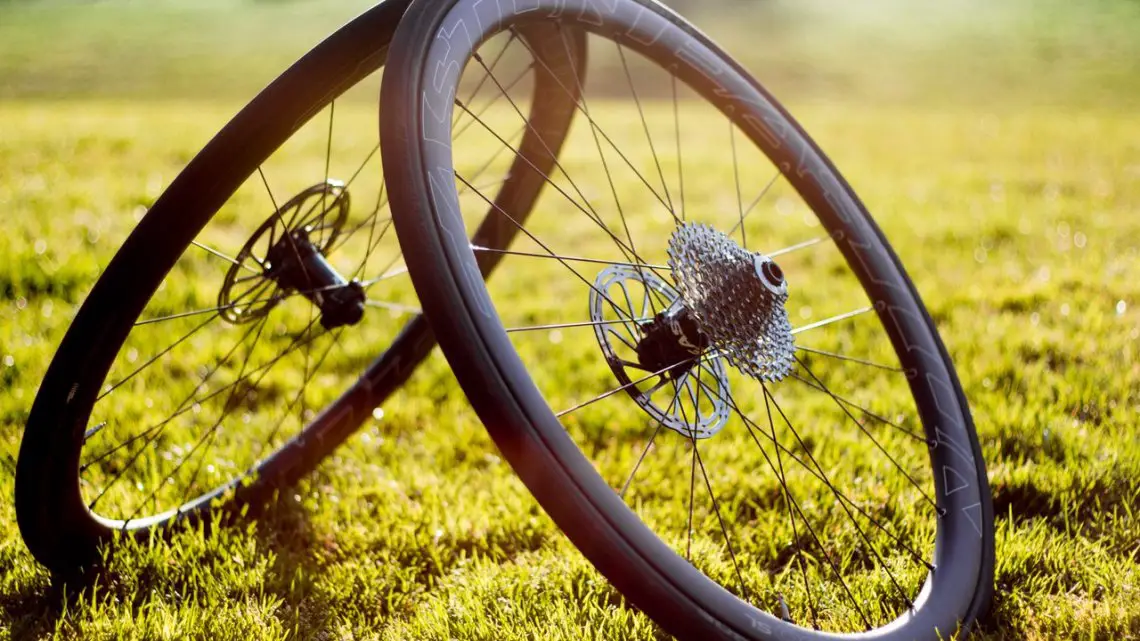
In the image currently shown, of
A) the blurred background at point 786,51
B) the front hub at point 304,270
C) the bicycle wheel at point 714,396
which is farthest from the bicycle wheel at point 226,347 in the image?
the blurred background at point 786,51

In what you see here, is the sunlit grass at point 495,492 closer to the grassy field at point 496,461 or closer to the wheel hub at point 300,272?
the grassy field at point 496,461

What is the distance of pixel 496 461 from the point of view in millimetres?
2941

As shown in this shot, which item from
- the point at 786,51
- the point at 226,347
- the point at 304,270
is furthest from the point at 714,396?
the point at 786,51

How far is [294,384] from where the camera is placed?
11.5ft

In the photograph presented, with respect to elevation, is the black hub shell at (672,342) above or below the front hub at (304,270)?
below

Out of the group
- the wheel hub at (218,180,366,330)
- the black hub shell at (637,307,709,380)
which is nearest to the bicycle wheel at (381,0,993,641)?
the black hub shell at (637,307,709,380)

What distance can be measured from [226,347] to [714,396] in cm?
206

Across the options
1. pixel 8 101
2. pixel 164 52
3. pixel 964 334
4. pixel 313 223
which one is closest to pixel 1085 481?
pixel 964 334

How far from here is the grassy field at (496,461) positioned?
7.00 ft

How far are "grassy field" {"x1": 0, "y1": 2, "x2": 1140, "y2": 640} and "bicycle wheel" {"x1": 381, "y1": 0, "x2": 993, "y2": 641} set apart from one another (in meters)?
0.05

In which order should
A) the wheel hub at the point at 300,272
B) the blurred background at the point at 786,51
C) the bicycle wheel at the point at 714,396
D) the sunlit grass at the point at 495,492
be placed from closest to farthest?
the bicycle wheel at the point at 714,396 → the sunlit grass at the point at 495,492 → the wheel hub at the point at 300,272 → the blurred background at the point at 786,51

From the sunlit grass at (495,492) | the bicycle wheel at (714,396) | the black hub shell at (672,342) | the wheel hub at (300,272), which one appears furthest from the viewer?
the wheel hub at (300,272)

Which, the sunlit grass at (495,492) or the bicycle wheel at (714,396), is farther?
the sunlit grass at (495,492)

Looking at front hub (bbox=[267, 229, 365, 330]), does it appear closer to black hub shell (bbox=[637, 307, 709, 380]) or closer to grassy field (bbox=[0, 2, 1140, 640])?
grassy field (bbox=[0, 2, 1140, 640])
